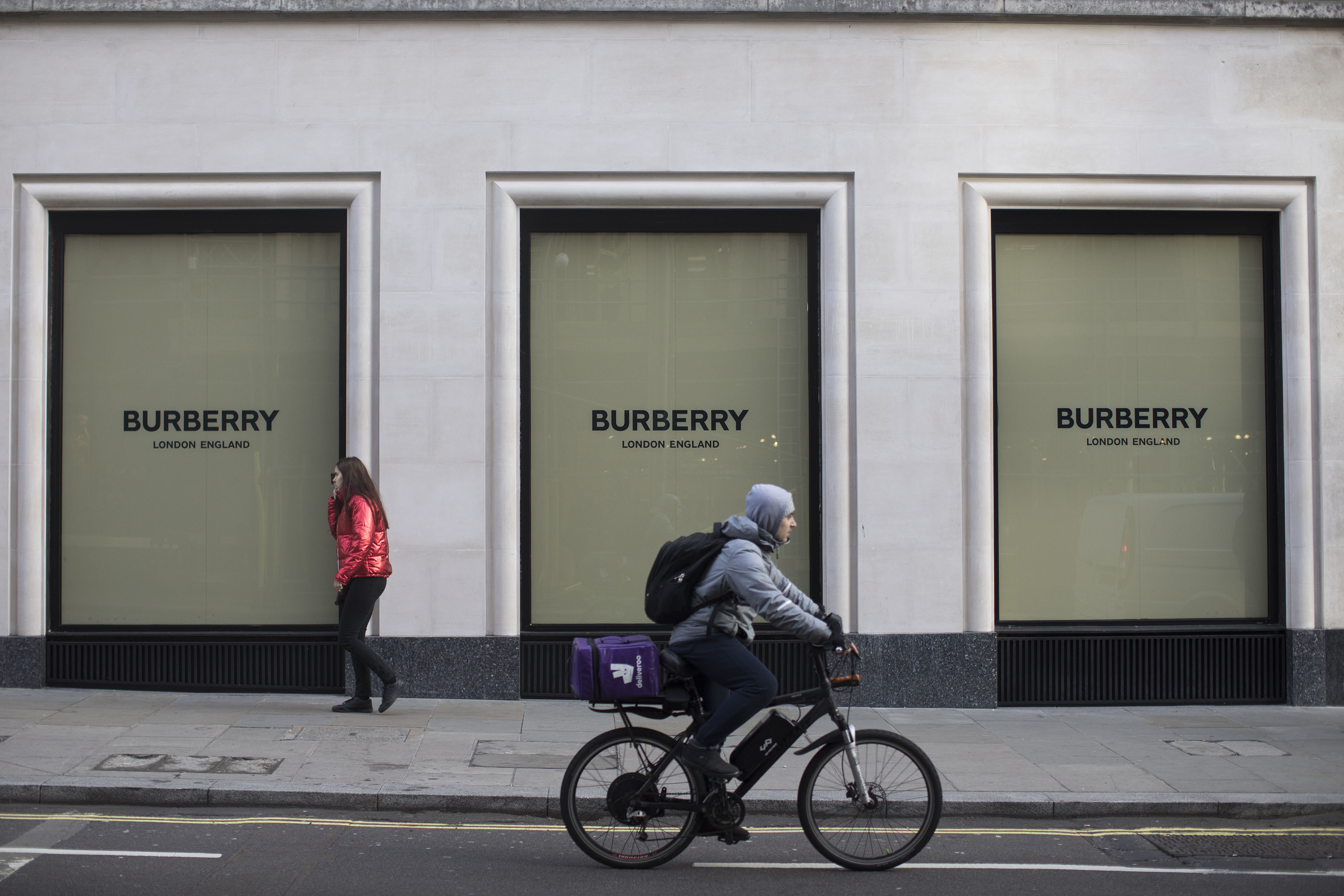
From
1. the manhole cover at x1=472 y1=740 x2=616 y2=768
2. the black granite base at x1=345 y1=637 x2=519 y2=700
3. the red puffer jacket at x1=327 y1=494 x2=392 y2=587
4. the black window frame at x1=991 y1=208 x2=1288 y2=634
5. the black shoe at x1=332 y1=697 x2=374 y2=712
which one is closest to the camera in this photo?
the manhole cover at x1=472 y1=740 x2=616 y2=768

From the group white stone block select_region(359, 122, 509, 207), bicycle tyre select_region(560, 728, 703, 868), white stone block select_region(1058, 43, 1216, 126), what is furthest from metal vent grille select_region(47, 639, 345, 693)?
white stone block select_region(1058, 43, 1216, 126)

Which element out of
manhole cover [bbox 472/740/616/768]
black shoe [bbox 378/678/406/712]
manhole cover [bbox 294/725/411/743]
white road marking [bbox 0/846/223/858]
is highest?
black shoe [bbox 378/678/406/712]

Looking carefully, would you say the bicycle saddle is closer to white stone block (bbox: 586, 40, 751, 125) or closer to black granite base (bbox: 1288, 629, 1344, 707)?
white stone block (bbox: 586, 40, 751, 125)

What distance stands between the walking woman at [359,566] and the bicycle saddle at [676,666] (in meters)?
4.08

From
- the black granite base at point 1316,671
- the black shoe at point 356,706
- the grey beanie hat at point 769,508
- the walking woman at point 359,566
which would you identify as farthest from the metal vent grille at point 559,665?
the grey beanie hat at point 769,508

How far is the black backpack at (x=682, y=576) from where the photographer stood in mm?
5426

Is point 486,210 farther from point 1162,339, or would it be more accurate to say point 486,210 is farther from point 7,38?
point 1162,339

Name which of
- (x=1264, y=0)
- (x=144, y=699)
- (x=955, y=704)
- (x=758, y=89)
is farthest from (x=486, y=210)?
(x=1264, y=0)

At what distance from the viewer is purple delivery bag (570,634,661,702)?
542cm

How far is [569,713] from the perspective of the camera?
368 inches

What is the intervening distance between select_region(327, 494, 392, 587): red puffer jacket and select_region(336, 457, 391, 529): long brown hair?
0.09ft

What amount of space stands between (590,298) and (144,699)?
5.11 m

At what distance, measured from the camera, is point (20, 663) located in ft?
32.2

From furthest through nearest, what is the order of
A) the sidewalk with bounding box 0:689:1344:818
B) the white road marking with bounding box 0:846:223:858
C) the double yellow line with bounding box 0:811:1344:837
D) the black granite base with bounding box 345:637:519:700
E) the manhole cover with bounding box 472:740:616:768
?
the black granite base with bounding box 345:637:519:700 < the manhole cover with bounding box 472:740:616:768 < the sidewalk with bounding box 0:689:1344:818 < the double yellow line with bounding box 0:811:1344:837 < the white road marking with bounding box 0:846:223:858
